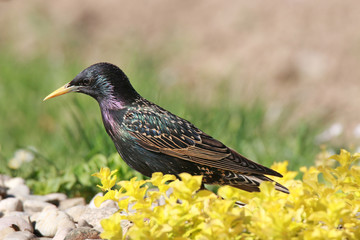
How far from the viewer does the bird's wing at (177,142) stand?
2824 millimetres

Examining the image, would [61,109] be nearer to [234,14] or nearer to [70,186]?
[70,186]

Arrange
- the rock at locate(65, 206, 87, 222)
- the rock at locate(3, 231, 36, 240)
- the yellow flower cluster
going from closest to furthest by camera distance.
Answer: the yellow flower cluster → the rock at locate(3, 231, 36, 240) → the rock at locate(65, 206, 87, 222)

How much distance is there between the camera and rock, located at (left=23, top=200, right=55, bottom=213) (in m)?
3.21

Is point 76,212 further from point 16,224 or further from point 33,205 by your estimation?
point 16,224

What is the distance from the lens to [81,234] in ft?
8.48

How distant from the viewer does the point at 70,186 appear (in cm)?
352

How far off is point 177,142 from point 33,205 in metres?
1.00

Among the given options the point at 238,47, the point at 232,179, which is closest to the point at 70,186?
the point at 232,179

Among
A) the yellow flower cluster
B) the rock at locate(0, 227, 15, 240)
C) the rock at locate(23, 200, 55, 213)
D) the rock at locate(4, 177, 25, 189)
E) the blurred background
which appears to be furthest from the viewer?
the blurred background

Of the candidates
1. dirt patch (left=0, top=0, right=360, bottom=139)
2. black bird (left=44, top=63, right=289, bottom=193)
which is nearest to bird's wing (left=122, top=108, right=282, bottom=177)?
black bird (left=44, top=63, right=289, bottom=193)

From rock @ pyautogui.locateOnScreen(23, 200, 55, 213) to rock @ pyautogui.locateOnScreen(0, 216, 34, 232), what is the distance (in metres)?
0.34

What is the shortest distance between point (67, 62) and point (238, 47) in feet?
7.40

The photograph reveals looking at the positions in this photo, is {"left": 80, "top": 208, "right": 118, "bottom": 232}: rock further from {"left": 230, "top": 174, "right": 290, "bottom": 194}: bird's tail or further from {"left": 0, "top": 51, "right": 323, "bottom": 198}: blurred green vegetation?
{"left": 230, "top": 174, "right": 290, "bottom": 194}: bird's tail

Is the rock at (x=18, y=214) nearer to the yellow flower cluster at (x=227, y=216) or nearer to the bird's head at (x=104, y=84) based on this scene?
the bird's head at (x=104, y=84)
